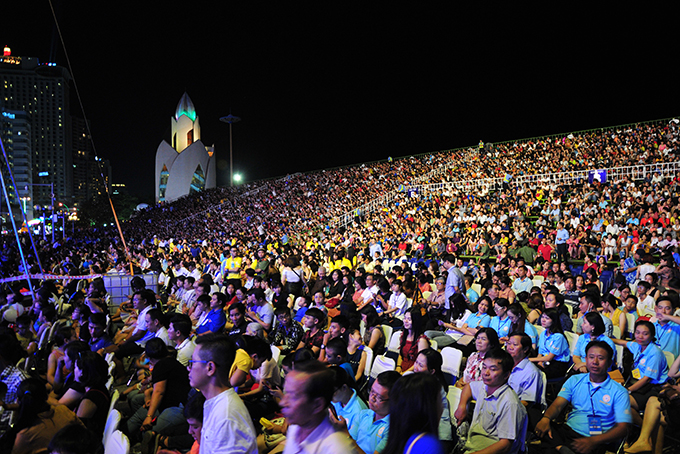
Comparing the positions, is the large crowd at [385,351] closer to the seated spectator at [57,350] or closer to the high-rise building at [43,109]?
the seated spectator at [57,350]

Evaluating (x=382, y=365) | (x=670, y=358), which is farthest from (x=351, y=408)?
(x=670, y=358)

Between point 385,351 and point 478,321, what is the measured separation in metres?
1.33

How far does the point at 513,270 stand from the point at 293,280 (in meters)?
4.66

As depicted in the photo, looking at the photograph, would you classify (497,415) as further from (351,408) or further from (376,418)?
(351,408)

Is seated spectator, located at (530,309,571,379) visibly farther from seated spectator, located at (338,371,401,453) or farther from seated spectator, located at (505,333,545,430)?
seated spectator, located at (338,371,401,453)

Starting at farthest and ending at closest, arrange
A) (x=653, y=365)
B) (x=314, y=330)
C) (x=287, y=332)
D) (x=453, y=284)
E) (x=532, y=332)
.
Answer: (x=453, y=284), (x=287, y=332), (x=314, y=330), (x=532, y=332), (x=653, y=365)

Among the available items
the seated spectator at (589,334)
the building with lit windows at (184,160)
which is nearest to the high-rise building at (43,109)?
the building with lit windows at (184,160)

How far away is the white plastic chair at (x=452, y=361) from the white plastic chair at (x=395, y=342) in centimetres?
78

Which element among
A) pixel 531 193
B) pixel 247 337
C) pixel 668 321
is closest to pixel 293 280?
pixel 247 337

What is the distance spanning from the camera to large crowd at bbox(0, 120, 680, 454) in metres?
2.50

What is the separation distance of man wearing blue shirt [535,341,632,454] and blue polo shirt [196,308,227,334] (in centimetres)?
447

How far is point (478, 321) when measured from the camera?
6.23 meters

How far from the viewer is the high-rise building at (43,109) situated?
110000mm

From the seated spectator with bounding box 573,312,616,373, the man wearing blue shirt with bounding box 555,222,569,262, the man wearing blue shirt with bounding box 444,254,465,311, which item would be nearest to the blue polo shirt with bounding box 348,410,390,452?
the seated spectator with bounding box 573,312,616,373
